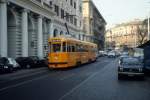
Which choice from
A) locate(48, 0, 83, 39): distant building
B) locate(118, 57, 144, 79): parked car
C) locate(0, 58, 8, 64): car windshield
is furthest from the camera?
locate(48, 0, 83, 39): distant building

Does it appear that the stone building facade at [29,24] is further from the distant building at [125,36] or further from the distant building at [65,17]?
the distant building at [125,36]

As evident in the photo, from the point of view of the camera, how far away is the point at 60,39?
33.6 meters

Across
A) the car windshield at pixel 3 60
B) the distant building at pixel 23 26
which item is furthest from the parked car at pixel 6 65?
the distant building at pixel 23 26

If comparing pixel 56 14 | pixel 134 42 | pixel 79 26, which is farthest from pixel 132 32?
pixel 56 14

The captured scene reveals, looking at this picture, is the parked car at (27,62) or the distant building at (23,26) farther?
the parked car at (27,62)

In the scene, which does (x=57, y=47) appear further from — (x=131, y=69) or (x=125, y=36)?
(x=125, y=36)

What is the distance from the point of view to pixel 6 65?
1179 inches

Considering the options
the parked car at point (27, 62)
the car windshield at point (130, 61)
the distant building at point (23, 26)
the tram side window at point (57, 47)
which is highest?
the distant building at point (23, 26)

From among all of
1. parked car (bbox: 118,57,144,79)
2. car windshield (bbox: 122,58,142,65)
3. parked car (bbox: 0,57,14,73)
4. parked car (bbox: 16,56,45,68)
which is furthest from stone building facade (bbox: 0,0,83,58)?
parked car (bbox: 118,57,144,79)

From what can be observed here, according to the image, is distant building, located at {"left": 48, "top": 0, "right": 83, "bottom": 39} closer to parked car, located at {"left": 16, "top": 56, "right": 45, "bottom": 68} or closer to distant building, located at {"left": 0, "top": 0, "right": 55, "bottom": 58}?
distant building, located at {"left": 0, "top": 0, "right": 55, "bottom": 58}

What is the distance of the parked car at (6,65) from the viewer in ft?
97.2

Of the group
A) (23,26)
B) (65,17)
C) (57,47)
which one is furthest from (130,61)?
(65,17)

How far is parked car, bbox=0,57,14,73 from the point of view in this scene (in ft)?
97.2

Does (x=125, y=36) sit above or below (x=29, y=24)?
above
